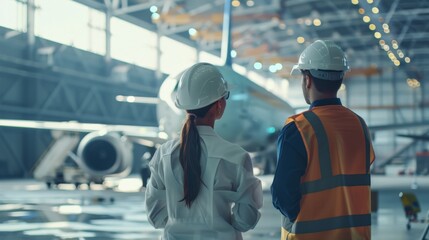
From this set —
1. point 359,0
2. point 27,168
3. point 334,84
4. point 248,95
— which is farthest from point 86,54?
point 334,84

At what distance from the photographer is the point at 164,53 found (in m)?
38.6

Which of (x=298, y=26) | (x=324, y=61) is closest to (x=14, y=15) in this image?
(x=298, y=26)

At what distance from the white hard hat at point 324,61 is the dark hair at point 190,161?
615mm

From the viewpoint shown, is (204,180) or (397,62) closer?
(204,180)

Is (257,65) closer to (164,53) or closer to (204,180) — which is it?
(164,53)

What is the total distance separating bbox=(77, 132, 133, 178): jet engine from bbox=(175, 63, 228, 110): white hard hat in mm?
16346

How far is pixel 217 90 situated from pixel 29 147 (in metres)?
27.8

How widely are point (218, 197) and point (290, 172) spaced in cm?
29

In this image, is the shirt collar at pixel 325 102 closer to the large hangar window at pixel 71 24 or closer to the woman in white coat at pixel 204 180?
the woman in white coat at pixel 204 180

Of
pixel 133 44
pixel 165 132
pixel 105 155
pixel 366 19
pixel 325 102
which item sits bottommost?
pixel 105 155

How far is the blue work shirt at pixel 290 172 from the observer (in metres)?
2.75

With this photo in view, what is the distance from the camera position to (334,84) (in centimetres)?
304

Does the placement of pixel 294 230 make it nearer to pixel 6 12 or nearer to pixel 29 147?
pixel 6 12

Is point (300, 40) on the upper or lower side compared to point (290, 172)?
upper
